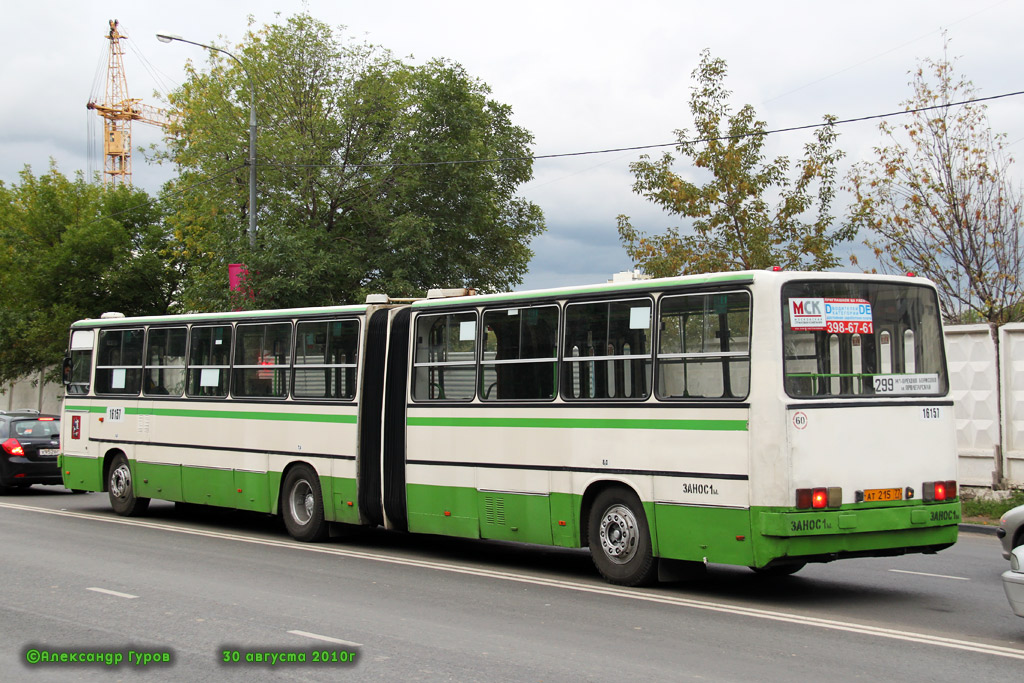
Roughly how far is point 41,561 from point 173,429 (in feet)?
15.5

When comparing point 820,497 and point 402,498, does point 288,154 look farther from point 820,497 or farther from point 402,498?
point 820,497

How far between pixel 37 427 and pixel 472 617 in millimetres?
15528

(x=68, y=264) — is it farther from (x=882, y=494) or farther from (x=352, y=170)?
(x=882, y=494)

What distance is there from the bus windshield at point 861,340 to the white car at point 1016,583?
7.33 feet

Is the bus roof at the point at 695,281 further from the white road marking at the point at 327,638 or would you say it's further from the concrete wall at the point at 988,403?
the concrete wall at the point at 988,403

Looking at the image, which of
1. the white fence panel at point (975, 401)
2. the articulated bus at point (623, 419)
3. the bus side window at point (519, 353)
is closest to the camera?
the articulated bus at point (623, 419)

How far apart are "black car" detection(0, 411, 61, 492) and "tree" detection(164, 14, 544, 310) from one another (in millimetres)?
7153

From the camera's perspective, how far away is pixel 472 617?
9.28 m

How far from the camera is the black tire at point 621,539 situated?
10.7 meters

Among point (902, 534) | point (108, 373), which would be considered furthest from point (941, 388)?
point (108, 373)

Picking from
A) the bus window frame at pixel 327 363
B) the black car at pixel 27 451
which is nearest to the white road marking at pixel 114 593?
the bus window frame at pixel 327 363

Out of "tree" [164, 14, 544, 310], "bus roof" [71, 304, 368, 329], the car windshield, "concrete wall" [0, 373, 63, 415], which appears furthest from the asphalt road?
"concrete wall" [0, 373, 63, 415]

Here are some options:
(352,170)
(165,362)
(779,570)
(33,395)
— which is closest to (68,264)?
(33,395)

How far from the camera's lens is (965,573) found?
11.9m
